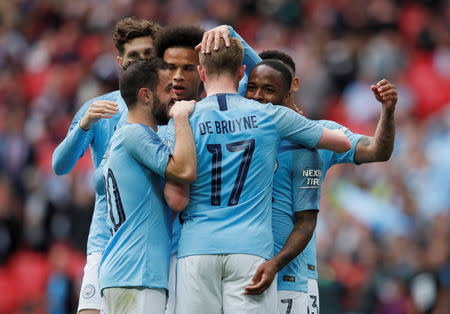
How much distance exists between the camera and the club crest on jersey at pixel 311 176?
16.5 feet

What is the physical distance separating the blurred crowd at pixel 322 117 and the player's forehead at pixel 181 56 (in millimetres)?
4271

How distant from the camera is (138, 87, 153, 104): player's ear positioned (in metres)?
4.83

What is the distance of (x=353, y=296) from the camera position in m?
9.23

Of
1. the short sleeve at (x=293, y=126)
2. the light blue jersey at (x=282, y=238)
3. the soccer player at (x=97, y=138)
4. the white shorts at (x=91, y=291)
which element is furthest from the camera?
the white shorts at (x=91, y=291)

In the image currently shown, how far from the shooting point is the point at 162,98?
4910 mm

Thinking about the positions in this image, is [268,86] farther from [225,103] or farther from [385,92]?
[385,92]

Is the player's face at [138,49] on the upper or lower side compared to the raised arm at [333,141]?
upper

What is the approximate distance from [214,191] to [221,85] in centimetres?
72

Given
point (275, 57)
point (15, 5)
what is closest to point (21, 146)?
point (15, 5)

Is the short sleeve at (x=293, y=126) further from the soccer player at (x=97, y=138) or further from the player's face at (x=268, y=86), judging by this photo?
the soccer player at (x=97, y=138)

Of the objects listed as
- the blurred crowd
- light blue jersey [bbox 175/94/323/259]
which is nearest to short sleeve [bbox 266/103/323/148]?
light blue jersey [bbox 175/94/323/259]

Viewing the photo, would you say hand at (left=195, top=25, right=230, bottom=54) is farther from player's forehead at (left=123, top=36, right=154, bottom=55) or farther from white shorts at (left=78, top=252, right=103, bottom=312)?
white shorts at (left=78, top=252, right=103, bottom=312)

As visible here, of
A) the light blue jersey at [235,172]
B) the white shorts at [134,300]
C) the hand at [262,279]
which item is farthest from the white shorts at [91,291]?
the hand at [262,279]

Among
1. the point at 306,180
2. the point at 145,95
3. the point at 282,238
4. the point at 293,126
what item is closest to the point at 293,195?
the point at 306,180
